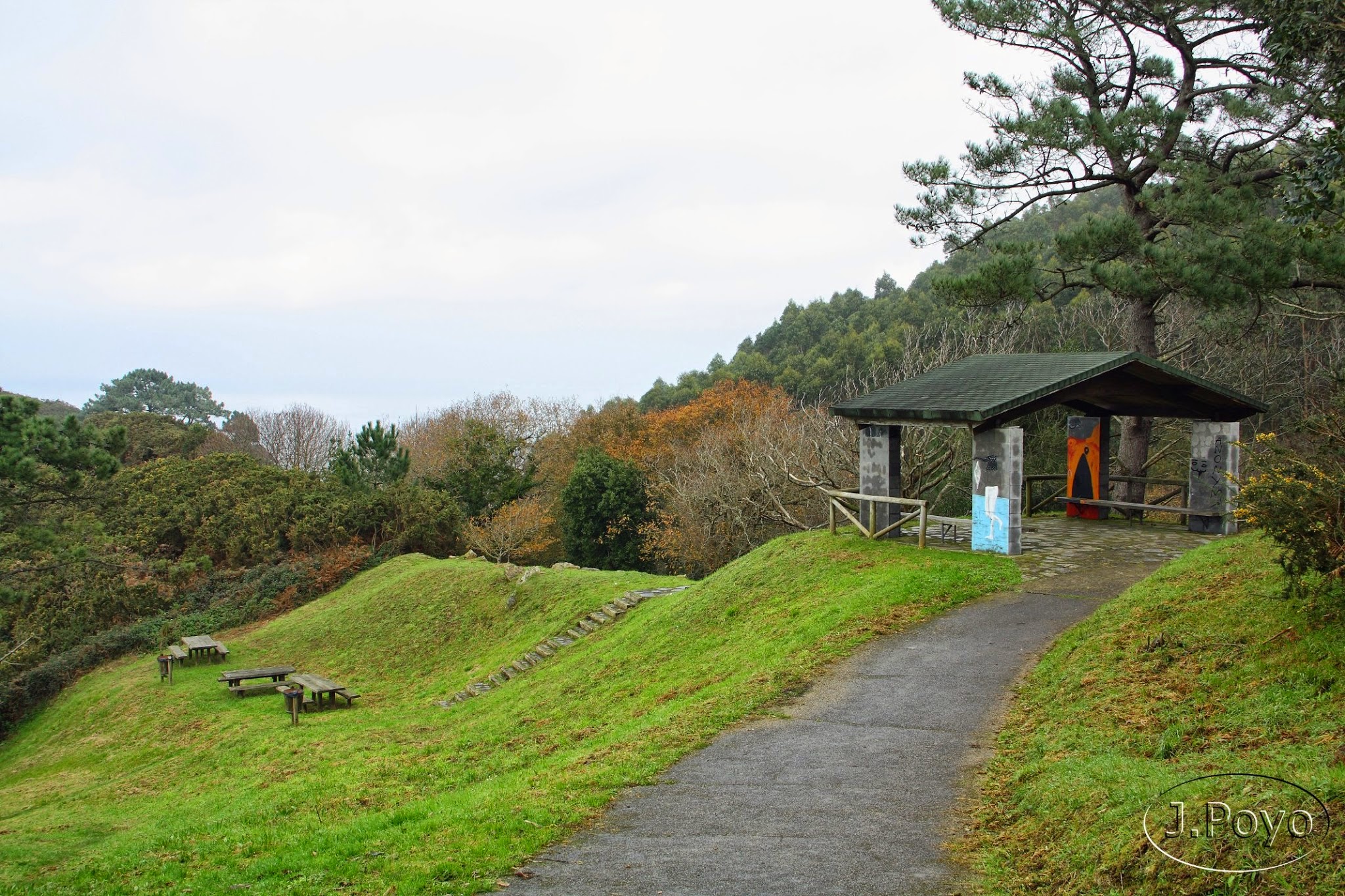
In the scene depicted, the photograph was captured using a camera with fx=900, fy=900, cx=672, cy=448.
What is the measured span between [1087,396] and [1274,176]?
19.3ft

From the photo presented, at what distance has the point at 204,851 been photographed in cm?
743

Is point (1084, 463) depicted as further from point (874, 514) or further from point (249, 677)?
point (249, 677)

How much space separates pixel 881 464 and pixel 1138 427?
736 centimetres

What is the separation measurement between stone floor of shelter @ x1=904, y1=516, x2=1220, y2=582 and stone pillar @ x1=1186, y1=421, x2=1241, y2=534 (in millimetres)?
357

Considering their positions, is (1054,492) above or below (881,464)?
below

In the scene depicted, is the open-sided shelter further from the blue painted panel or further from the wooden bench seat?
the wooden bench seat

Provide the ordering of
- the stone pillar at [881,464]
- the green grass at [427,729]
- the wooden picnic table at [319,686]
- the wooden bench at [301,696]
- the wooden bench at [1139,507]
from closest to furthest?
the green grass at [427,729]
the wooden bench at [1139,507]
the wooden bench at [301,696]
the wooden picnic table at [319,686]
the stone pillar at [881,464]

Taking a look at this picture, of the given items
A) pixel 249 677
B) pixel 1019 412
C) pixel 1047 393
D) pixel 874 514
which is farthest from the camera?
pixel 249 677

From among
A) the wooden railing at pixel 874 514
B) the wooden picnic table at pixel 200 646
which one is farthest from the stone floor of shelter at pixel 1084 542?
the wooden picnic table at pixel 200 646

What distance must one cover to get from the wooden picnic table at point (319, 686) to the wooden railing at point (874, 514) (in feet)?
32.1

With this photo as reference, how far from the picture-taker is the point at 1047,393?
14.4 m

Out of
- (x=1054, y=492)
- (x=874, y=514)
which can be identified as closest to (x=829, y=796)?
(x=874, y=514)

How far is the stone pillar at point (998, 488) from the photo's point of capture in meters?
14.5

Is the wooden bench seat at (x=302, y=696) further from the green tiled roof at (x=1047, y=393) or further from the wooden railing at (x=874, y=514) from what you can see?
the green tiled roof at (x=1047, y=393)
